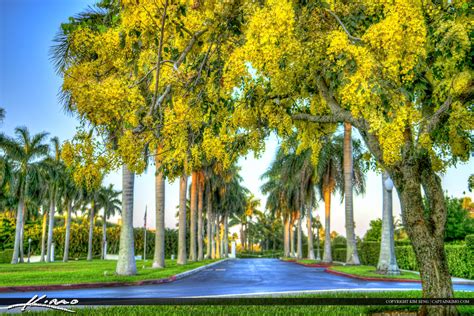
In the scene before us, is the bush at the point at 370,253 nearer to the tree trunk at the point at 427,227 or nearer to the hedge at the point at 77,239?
the tree trunk at the point at 427,227

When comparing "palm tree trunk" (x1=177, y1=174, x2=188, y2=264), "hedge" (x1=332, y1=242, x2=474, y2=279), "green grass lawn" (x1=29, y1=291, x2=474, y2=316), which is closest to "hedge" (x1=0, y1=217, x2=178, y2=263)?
"palm tree trunk" (x1=177, y1=174, x2=188, y2=264)

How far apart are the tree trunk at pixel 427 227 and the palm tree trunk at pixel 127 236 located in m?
14.1

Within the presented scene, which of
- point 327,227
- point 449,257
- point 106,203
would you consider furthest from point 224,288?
point 106,203

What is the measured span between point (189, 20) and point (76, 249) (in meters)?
71.5

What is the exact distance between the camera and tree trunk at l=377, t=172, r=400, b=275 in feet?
70.4

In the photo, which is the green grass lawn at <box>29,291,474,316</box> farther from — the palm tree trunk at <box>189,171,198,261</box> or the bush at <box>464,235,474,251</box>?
the palm tree trunk at <box>189,171,198,261</box>

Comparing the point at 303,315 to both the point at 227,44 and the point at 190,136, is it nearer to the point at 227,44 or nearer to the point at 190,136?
the point at 190,136

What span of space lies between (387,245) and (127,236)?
1176 centimetres

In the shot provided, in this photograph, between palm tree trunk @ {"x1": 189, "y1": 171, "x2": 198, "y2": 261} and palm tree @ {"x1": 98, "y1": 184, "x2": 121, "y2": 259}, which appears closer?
palm tree trunk @ {"x1": 189, "y1": 171, "x2": 198, "y2": 261}

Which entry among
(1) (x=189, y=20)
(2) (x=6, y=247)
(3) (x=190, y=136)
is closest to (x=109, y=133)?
(3) (x=190, y=136)

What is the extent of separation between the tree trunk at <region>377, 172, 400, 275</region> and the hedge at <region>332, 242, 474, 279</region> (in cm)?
319

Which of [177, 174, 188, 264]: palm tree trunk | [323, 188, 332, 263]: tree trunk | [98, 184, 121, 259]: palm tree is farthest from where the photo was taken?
[98, 184, 121, 259]: palm tree

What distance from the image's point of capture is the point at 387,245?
21781mm

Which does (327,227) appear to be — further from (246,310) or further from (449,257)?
(246,310)
